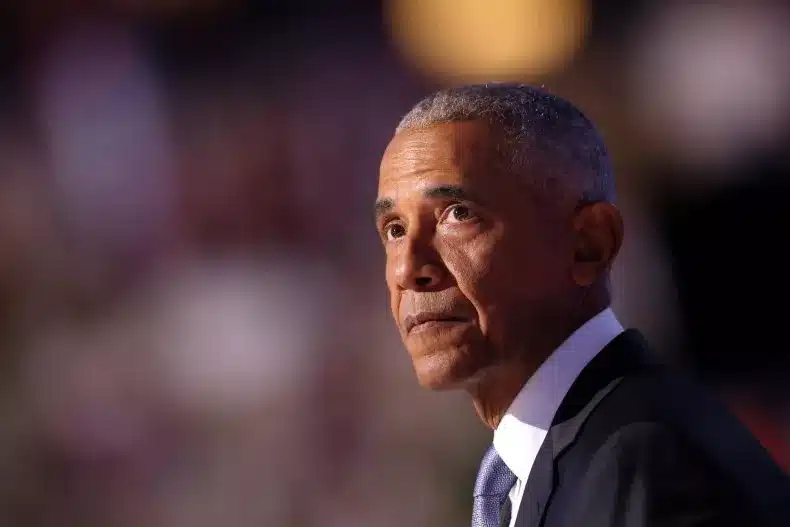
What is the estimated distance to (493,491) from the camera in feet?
4.93

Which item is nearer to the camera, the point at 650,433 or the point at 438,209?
the point at 650,433

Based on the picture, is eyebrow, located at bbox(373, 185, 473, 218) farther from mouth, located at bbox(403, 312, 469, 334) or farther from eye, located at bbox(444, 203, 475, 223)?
mouth, located at bbox(403, 312, 469, 334)

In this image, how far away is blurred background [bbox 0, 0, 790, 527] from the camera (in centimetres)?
351

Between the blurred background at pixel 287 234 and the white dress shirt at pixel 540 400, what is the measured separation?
80.1 inches

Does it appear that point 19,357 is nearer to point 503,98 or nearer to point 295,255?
point 295,255

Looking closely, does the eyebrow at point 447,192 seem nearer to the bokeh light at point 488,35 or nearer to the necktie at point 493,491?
the necktie at point 493,491

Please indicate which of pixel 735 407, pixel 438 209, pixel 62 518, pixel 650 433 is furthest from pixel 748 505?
pixel 62 518

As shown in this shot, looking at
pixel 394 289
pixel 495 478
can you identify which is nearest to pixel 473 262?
pixel 394 289

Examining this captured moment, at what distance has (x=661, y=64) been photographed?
148 inches

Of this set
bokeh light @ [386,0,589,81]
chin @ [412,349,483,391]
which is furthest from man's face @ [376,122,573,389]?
bokeh light @ [386,0,589,81]

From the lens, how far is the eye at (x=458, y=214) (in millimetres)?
1413

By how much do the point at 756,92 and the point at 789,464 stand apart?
48.9 inches

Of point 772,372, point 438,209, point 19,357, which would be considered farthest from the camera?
point 19,357

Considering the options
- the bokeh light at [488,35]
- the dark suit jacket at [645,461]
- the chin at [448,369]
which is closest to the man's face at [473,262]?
the chin at [448,369]
